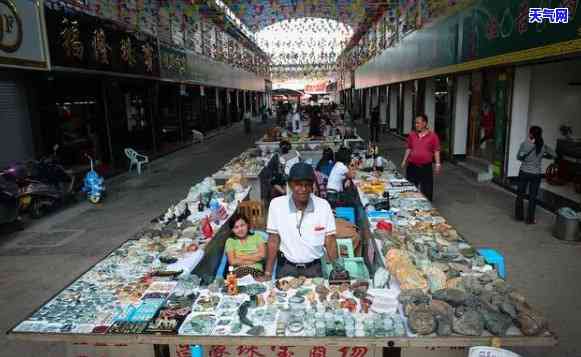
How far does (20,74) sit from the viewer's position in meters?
11.3

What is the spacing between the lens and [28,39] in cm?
1014

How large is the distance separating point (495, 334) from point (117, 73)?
14706mm

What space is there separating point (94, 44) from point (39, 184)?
534 centimetres

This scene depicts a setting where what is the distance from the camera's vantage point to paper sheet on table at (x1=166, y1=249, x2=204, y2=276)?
4109mm

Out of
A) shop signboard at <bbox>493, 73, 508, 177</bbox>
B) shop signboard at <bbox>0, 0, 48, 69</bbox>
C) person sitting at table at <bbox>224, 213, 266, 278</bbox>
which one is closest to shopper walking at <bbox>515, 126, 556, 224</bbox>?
shop signboard at <bbox>493, 73, 508, 177</bbox>

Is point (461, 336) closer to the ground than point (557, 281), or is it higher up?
higher up

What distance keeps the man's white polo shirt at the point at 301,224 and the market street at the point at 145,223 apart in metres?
2.31

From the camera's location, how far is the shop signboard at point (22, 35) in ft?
30.4

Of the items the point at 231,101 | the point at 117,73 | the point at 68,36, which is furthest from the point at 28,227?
the point at 231,101

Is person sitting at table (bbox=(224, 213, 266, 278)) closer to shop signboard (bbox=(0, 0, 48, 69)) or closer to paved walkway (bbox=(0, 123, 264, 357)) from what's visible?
paved walkway (bbox=(0, 123, 264, 357))

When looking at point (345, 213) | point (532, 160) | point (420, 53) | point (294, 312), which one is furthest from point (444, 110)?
point (294, 312)

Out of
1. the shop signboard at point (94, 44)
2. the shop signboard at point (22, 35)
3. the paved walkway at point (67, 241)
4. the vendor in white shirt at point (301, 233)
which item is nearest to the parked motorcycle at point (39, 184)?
the paved walkway at point (67, 241)

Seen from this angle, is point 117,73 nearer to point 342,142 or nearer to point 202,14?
point 342,142

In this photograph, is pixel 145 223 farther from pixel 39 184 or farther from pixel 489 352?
pixel 489 352
